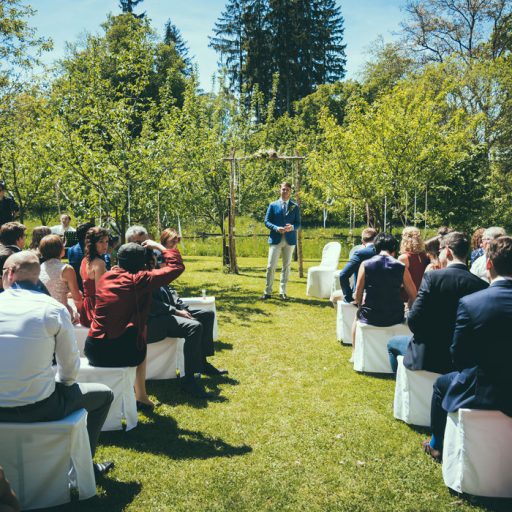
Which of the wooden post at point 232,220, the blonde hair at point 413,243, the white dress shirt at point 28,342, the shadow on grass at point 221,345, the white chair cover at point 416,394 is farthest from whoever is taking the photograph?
the wooden post at point 232,220

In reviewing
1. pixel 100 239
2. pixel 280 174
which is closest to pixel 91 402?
pixel 100 239

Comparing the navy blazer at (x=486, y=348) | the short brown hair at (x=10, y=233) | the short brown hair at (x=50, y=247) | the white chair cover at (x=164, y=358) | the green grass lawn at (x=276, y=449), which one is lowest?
the green grass lawn at (x=276, y=449)

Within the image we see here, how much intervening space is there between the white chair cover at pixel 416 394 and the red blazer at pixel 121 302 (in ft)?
7.97

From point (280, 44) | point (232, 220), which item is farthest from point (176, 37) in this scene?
point (232, 220)

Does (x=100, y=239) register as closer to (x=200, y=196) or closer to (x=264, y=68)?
(x=200, y=196)

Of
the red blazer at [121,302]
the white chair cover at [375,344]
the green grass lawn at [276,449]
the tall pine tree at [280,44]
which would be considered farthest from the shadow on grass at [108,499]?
the tall pine tree at [280,44]

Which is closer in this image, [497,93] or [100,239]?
[100,239]

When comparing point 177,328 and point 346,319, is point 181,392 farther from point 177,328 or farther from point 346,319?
point 346,319

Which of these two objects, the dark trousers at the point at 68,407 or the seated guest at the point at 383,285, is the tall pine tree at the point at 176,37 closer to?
the seated guest at the point at 383,285

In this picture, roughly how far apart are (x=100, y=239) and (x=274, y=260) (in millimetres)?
5531

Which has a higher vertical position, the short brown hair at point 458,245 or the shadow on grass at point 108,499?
the short brown hair at point 458,245

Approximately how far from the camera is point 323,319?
9000 millimetres

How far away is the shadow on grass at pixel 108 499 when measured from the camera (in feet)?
11.0

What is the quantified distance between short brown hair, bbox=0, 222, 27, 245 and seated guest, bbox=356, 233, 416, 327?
383cm
